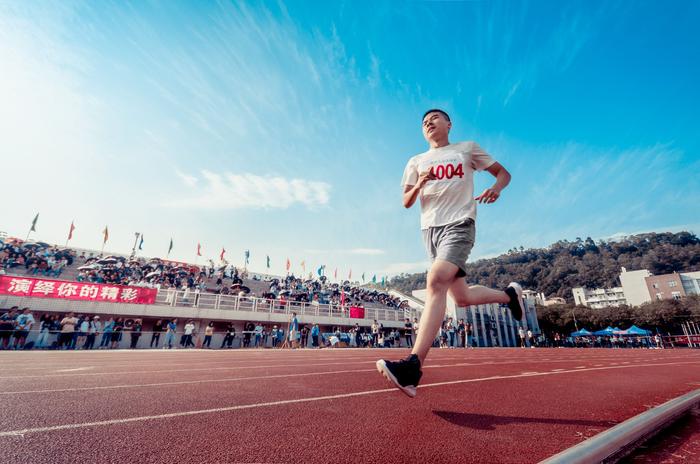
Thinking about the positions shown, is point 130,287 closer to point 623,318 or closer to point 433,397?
point 433,397

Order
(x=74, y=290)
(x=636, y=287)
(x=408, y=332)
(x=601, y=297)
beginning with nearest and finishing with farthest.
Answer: (x=74, y=290) → (x=408, y=332) → (x=636, y=287) → (x=601, y=297)

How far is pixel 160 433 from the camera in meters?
1.94

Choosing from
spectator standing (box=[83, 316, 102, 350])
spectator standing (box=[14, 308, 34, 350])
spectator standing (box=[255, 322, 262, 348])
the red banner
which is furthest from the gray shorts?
the red banner

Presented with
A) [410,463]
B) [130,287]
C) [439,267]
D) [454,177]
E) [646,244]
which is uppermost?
[646,244]

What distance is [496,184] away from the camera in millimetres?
2986

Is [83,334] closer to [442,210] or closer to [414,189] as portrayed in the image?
Answer: [414,189]

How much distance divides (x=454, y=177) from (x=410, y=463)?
7.05 ft

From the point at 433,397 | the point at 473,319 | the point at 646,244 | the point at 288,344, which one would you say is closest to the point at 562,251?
the point at 646,244

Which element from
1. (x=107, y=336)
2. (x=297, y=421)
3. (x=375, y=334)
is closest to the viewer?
(x=297, y=421)

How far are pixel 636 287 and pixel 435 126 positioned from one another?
99.2 meters

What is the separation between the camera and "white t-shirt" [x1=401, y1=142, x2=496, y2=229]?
279 cm

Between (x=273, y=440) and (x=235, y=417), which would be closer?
(x=273, y=440)

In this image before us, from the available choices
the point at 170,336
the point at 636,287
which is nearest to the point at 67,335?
the point at 170,336

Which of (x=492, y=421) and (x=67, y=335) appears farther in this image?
(x=67, y=335)
